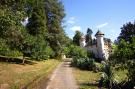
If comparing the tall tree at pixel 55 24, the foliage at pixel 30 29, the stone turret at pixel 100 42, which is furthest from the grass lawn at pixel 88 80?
the stone turret at pixel 100 42

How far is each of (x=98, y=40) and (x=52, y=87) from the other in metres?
70.5

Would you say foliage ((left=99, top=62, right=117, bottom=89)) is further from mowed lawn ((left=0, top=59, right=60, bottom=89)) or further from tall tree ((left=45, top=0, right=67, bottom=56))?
tall tree ((left=45, top=0, right=67, bottom=56))

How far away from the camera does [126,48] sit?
38.5 meters

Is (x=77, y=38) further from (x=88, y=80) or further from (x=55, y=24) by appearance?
(x=88, y=80)

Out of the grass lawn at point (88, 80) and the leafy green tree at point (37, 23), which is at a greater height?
the leafy green tree at point (37, 23)

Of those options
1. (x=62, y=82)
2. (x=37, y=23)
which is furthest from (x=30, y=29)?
(x=62, y=82)

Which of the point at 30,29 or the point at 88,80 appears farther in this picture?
the point at 30,29

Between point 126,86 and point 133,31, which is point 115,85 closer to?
point 126,86

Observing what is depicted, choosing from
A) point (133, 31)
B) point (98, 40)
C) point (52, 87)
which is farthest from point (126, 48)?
point (98, 40)

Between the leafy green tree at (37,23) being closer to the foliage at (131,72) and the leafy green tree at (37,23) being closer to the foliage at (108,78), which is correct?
the foliage at (108,78)

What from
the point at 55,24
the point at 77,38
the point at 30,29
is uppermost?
the point at 77,38

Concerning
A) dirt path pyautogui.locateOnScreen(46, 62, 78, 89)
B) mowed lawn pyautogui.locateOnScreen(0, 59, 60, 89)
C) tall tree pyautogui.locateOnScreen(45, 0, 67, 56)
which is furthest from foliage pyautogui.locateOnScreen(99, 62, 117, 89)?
tall tree pyautogui.locateOnScreen(45, 0, 67, 56)

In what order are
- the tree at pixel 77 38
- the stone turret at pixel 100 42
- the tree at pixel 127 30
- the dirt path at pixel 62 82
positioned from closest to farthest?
the dirt path at pixel 62 82
the tree at pixel 127 30
the stone turret at pixel 100 42
the tree at pixel 77 38

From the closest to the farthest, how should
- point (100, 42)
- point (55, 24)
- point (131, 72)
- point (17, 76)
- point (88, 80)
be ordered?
point (131, 72)
point (88, 80)
point (17, 76)
point (55, 24)
point (100, 42)
